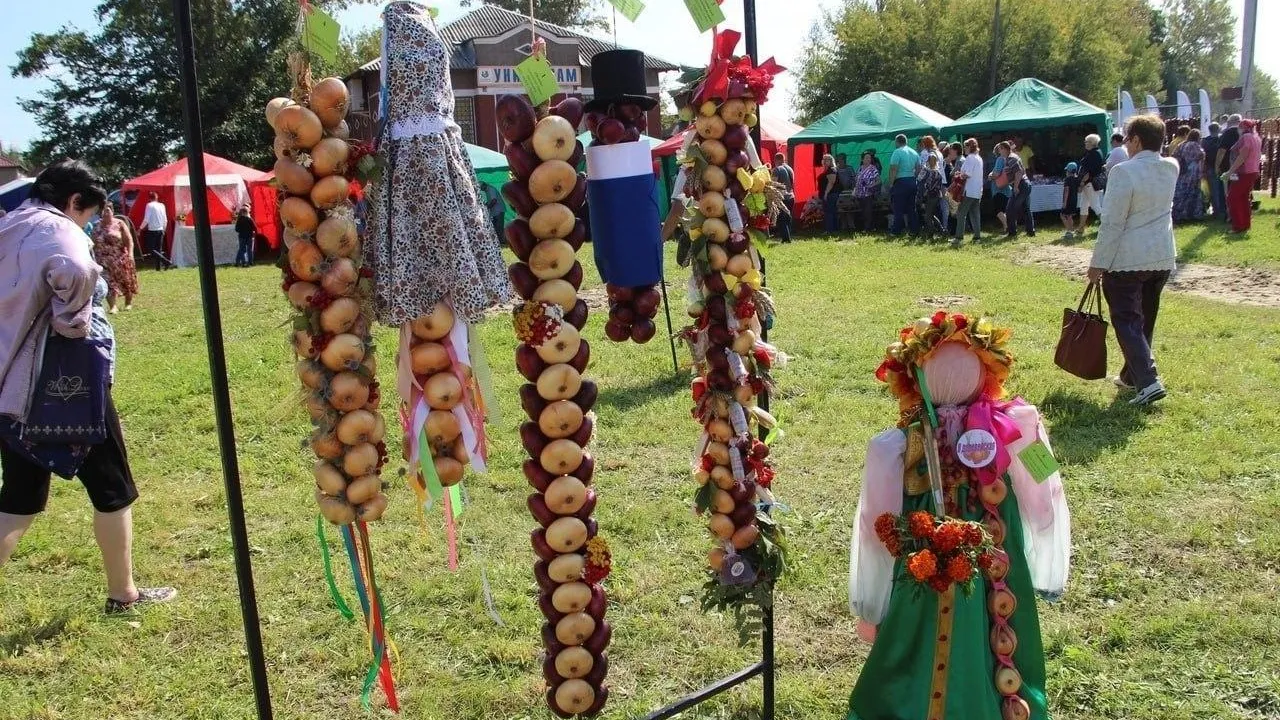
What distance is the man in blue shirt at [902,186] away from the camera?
537 inches

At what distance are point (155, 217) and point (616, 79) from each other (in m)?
17.0

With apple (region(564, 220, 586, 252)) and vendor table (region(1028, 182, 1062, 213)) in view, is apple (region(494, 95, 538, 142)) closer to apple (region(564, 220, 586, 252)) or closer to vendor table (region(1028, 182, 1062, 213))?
apple (region(564, 220, 586, 252))

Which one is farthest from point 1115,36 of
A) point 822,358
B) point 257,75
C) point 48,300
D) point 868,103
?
point 48,300

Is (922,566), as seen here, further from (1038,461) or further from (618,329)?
(618,329)

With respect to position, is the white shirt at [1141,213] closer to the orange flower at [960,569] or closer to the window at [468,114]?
the orange flower at [960,569]

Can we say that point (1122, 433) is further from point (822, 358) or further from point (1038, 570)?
point (1038, 570)

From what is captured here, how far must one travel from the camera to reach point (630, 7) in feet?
6.57

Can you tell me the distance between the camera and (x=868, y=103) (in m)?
15.8

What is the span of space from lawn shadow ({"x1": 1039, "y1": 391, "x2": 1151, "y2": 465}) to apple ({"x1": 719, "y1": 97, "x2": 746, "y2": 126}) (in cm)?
324

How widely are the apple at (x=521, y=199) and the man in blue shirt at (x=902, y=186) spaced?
12753 mm

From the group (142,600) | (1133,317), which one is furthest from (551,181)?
(1133,317)

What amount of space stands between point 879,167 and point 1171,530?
39.7 ft

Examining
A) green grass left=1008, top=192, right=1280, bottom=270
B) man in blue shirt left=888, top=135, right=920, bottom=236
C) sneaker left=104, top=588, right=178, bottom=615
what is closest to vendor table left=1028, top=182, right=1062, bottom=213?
green grass left=1008, top=192, right=1280, bottom=270

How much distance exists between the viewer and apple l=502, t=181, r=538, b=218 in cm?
182
